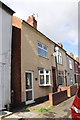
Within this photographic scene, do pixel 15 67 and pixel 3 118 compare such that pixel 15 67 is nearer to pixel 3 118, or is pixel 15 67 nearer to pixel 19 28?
pixel 19 28

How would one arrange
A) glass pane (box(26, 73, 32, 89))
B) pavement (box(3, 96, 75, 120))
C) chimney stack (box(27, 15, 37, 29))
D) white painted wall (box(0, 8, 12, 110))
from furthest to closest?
1. chimney stack (box(27, 15, 37, 29))
2. glass pane (box(26, 73, 32, 89))
3. white painted wall (box(0, 8, 12, 110))
4. pavement (box(3, 96, 75, 120))

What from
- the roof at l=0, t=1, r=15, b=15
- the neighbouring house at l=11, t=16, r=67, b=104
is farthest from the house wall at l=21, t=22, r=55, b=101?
the roof at l=0, t=1, r=15, b=15

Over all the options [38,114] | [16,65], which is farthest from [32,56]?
[38,114]

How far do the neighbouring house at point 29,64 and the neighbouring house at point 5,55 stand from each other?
85 cm

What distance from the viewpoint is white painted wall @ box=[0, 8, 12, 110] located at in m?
7.13

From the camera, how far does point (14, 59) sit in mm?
8617

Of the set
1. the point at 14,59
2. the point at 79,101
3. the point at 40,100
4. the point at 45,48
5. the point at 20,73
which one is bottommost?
the point at 40,100

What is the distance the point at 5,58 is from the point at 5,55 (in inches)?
7.0

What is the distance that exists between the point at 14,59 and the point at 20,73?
1.04 metres

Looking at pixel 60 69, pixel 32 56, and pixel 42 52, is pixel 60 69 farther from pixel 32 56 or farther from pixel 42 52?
pixel 32 56

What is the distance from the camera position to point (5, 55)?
755 cm

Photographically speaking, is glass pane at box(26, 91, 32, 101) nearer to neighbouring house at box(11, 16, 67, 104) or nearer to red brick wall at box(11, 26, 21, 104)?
neighbouring house at box(11, 16, 67, 104)

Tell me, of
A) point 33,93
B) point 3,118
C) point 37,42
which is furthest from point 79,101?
point 37,42

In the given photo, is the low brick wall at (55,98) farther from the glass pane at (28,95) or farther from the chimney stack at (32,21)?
the chimney stack at (32,21)
